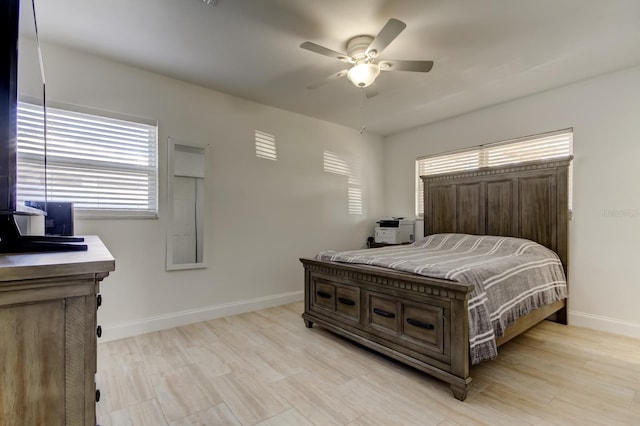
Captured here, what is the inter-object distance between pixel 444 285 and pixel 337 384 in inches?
38.5

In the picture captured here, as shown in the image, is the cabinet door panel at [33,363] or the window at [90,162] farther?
the window at [90,162]

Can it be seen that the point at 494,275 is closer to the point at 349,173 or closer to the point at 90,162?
the point at 349,173

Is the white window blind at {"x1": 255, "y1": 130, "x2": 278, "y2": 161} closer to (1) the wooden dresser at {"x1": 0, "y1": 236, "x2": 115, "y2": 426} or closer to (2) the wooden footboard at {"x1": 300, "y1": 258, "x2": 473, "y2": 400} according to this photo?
(2) the wooden footboard at {"x1": 300, "y1": 258, "x2": 473, "y2": 400}

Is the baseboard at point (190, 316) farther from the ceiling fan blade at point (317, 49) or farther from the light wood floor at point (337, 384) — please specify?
the ceiling fan blade at point (317, 49)

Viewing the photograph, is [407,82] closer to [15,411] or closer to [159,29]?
[159,29]

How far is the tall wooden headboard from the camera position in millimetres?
3246

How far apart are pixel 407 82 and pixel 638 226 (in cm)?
258

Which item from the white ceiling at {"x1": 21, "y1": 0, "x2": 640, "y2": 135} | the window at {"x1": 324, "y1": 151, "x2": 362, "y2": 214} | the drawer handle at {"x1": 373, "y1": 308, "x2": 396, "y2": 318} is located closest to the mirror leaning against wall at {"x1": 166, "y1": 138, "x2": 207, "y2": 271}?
the white ceiling at {"x1": 21, "y1": 0, "x2": 640, "y2": 135}

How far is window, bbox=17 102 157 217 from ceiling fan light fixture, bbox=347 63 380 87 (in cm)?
203

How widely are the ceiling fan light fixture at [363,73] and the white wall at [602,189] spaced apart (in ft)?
7.46

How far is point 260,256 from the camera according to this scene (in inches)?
149

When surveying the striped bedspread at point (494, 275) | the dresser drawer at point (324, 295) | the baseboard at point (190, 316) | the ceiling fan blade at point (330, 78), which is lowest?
the baseboard at point (190, 316)

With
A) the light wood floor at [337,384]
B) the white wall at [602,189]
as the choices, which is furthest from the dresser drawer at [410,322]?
the white wall at [602,189]

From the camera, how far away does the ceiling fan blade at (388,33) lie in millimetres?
1801
